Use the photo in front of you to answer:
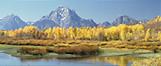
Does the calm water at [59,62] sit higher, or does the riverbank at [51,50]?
the riverbank at [51,50]

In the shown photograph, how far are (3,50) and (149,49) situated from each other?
8.32 meters

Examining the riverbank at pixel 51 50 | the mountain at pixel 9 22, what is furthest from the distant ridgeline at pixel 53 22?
the riverbank at pixel 51 50

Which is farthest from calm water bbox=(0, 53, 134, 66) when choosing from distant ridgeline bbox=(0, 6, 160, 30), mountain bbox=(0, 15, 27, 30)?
mountain bbox=(0, 15, 27, 30)

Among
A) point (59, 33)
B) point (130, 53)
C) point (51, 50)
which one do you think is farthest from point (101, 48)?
point (59, 33)

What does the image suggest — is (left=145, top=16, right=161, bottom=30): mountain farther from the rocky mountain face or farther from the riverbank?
the riverbank

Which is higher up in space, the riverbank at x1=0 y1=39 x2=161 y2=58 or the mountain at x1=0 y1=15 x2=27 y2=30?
the mountain at x1=0 y1=15 x2=27 y2=30

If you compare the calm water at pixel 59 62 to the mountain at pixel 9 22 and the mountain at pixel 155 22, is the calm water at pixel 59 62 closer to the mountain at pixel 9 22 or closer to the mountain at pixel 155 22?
the mountain at pixel 9 22

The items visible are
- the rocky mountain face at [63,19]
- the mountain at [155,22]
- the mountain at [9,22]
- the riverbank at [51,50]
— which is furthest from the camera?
the mountain at [155,22]

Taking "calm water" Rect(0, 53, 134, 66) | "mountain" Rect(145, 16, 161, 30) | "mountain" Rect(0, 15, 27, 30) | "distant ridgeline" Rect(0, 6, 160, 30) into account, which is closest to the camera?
"calm water" Rect(0, 53, 134, 66)

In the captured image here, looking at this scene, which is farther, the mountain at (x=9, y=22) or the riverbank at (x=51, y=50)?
the mountain at (x=9, y=22)

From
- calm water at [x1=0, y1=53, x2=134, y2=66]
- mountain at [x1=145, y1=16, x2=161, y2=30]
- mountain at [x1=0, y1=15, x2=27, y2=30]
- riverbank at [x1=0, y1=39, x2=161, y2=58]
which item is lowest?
calm water at [x1=0, y1=53, x2=134, y2=66]

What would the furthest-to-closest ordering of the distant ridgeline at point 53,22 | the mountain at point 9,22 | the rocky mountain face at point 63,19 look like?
the rocky mountain face at point 63,19 → the distant ridgeline at point 53,22 → the mountain at point 9,22

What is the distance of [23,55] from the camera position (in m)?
16.4

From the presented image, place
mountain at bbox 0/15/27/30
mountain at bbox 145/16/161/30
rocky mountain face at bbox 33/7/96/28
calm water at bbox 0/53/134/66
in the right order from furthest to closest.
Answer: mountain at bbox 145/16/161/30, rocky mountain face at bbox 33/7/96/28, mountain at bbox 0/15/27/30, calm water at bbox 0/53/134/66
